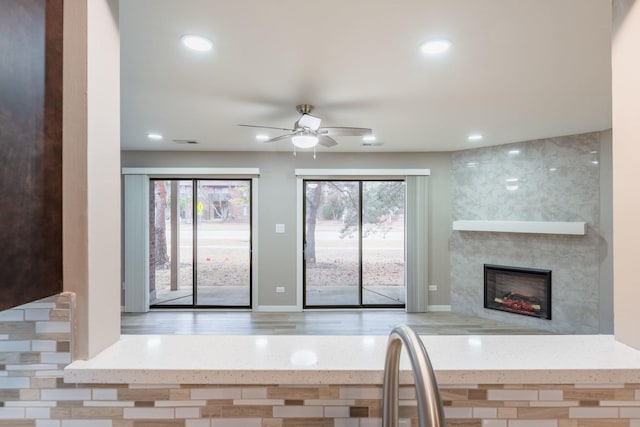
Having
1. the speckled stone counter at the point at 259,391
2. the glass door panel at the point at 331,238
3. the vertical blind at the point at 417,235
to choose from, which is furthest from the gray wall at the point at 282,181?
the speckled stone counter at the point at 259,391

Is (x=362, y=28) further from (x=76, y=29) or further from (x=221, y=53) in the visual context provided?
(x=76, y=29)

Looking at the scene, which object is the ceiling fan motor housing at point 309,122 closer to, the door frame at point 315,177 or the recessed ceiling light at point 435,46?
the recessed ceiling light at point 435,46

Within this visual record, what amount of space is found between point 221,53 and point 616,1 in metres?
1.89

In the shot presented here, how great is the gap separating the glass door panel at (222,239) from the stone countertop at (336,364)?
4.39 meters

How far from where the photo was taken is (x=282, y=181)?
509 centimetres

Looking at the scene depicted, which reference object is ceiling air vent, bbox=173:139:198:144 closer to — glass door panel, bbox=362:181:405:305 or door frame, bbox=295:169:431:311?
door frame, bbox=295:169:431:311

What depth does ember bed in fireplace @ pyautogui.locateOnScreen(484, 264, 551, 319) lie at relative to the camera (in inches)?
171

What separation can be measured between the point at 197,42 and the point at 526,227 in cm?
460

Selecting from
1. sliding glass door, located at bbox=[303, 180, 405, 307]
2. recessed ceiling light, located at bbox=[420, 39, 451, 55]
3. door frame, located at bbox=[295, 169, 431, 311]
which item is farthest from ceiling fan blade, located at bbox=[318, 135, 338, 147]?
sliding glass door, located at bbox=[303, 180, 405, 307]

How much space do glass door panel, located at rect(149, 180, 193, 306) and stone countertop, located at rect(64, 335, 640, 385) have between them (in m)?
4.60

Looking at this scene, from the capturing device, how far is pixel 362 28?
1.70 meters

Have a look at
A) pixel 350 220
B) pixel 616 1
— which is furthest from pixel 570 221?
pixel 616 1

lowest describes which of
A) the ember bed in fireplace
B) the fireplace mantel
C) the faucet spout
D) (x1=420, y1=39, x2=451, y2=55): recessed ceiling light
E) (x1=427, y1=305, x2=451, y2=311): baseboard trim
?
(x1=427, y1=305, x2=451, y2=311): baseboard trim

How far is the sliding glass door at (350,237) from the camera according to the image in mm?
5230
